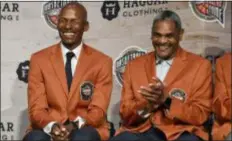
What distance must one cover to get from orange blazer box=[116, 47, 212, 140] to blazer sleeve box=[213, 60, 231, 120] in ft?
0.12

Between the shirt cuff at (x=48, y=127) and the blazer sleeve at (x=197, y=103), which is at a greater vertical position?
the blazer sleeve at (x=197, y=103)

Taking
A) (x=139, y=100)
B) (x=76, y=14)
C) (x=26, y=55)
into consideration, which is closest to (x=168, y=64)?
(x=139, y=100)

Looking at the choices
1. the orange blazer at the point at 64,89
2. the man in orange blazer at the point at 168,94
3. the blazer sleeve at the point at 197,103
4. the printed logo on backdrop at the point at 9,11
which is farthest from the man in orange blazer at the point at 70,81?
the printed logo on backdrop at the point at 9,11

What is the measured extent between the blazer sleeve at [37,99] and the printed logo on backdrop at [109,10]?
2.00 feet

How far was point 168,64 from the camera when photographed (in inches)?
116

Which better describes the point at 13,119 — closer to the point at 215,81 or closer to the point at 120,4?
the point at 120,4

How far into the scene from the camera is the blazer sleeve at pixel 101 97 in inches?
113

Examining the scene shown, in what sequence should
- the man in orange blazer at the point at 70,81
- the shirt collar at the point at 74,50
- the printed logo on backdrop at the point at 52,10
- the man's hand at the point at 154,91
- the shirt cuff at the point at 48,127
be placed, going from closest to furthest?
the man's hand at the point at 154,91, the shirt cuff at the point at 48,127, the man in orange blazer at the point at 70,81, the shirt collar at the point at 74,50, the printed logo on backdrop at the point at 52,10

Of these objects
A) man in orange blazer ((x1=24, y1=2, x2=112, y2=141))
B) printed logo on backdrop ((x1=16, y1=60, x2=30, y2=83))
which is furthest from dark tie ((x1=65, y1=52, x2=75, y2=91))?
printed logo on backdrop ((x1=16, y1=60, x2=30, y2=83))

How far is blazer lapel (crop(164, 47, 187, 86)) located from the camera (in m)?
2.89

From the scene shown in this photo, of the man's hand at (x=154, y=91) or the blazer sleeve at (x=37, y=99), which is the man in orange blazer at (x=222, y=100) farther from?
the blazer sleeve at (x=37, y=99)

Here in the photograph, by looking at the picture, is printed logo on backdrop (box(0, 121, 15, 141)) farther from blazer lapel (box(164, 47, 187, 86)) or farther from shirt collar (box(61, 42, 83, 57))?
blazer lapel (box(164, 47, 187, 86))

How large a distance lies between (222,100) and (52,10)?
109cm

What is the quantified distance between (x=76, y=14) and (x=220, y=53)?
810 millimetres
